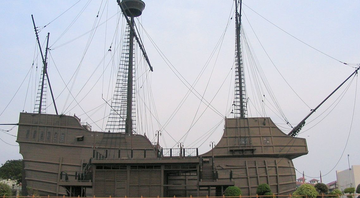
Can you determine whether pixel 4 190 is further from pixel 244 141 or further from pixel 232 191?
pixel 244 141

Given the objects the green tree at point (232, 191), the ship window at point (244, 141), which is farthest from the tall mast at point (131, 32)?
the green tree at point (232, 191)

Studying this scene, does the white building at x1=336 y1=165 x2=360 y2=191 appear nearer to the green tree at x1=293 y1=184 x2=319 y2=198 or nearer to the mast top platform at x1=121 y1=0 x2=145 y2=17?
the green tree at x1=293 y1=184 x2=319 y2=198

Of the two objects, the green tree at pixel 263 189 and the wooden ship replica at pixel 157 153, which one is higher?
the wooden ship replica at pixel 157 153

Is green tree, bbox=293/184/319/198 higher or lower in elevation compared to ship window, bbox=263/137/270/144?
lower

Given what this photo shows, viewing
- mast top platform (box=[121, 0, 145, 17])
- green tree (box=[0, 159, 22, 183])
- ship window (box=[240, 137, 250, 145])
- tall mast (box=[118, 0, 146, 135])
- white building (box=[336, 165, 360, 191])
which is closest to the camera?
ship window (box=[240, 137, 250, 145])

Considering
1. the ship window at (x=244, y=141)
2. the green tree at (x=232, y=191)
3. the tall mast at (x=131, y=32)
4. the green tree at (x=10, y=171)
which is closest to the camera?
the green tree at (x=232, y=191)

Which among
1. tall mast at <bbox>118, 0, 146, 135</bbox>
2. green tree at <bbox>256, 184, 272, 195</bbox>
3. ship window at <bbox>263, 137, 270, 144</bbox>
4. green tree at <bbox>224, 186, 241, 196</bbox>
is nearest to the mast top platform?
tall mast at <bbox>118, 0, 146, 135</bbox>

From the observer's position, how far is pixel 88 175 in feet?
77.2

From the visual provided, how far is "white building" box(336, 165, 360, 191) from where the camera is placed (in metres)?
43.2

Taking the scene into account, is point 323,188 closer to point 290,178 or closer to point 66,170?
point 290,178

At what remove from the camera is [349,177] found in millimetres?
45844

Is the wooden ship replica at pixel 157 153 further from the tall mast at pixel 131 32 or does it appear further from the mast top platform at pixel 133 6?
the mast top platform at pixel 133 6

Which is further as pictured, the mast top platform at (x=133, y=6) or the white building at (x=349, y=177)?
the white building at (x=349, y=177)

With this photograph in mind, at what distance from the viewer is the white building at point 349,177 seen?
1700 inches
